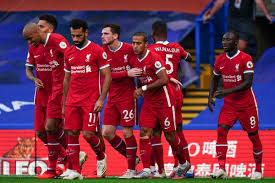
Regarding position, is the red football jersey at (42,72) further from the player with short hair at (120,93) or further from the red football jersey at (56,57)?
the player with short hair at (120,93)

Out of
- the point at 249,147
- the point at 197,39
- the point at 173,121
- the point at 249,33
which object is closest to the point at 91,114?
the point at 173,121

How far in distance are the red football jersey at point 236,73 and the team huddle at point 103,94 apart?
0.03 metres

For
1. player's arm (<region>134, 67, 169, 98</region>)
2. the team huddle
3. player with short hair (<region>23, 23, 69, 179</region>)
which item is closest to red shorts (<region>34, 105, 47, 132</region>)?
the team huddle

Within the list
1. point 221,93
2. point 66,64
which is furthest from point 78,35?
point 221,93

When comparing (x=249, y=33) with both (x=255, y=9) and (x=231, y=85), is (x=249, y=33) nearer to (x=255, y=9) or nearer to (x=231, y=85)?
(x=255, y=9)

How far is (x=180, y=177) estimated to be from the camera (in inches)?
419

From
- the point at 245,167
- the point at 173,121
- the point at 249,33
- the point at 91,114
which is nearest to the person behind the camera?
the point at 91,114

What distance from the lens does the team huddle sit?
9.62 m

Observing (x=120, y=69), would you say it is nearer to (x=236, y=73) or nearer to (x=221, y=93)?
(x=221, y=93)

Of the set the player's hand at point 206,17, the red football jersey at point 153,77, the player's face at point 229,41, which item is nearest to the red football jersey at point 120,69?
the red football jersey at point 153,77

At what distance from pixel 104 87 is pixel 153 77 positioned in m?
0.92

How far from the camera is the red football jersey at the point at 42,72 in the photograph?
1029 centimetres

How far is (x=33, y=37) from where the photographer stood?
398 inches

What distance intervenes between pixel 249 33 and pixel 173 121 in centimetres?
922
